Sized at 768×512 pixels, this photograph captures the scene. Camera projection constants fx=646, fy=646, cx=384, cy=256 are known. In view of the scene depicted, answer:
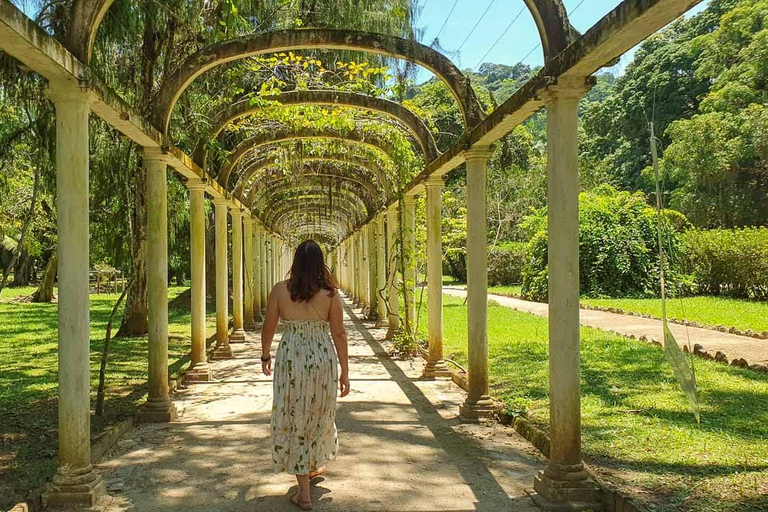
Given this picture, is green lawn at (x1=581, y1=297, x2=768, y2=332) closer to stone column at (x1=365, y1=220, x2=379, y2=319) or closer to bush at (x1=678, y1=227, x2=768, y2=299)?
bush at (x1=678, y1=227, x2=768, y2=299)

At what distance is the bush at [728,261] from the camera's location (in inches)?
655

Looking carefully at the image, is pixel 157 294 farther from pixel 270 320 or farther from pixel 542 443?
pixel 542 443

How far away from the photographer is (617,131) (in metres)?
35.0

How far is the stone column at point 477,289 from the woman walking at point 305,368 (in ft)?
7.17

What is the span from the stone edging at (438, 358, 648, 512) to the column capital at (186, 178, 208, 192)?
3.82 m

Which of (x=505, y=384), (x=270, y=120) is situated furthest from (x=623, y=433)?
(x=270, y=120)

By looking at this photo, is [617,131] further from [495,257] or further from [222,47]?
[222,47]

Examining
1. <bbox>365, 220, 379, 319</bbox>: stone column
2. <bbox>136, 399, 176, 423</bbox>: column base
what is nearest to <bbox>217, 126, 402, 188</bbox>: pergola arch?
<bbox>136, 399, 176, 423</bbox>: column base

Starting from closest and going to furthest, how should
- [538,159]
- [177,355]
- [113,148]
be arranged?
[113,148], [177,355], [538,159]

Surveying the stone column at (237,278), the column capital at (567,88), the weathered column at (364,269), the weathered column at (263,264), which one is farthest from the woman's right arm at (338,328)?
the weathered column at (263,264)

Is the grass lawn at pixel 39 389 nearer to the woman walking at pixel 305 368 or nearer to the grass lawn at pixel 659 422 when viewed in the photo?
the woman walking at pixel 305 368

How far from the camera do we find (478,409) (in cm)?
574

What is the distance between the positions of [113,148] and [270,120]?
7.39ft

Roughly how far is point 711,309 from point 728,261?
435cm
